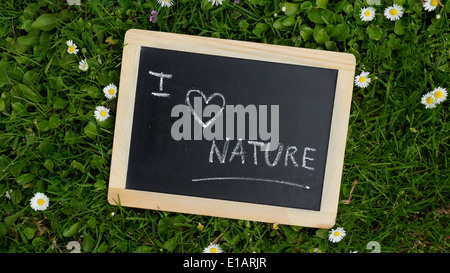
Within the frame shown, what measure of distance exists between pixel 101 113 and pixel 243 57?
1.63ft

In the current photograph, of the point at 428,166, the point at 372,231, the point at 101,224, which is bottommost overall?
the point at 101,224

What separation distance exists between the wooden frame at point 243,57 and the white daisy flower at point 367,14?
0.16 meters

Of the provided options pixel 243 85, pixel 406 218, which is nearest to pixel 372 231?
pixel 406 218

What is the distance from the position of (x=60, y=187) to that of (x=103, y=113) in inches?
11.3

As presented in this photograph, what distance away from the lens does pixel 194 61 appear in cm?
131

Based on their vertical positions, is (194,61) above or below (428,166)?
above

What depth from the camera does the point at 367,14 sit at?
1359mm

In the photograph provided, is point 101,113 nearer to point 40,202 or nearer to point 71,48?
point 71,48

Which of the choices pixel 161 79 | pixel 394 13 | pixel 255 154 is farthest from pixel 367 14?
pixel 161 79

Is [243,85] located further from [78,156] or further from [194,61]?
[78,156]

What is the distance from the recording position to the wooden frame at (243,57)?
130 centimetres

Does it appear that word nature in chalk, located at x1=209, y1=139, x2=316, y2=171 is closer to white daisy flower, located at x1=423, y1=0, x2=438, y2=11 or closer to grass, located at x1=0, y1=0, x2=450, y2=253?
grass, located at x1=0, y1=0, x2=450, y2=253

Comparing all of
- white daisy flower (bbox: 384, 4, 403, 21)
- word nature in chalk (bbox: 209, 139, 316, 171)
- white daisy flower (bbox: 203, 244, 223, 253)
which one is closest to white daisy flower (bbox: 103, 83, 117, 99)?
word nature in chalk (bbox: 209, 139, 316, 171)

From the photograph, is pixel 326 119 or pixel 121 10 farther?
pixel 121 10
